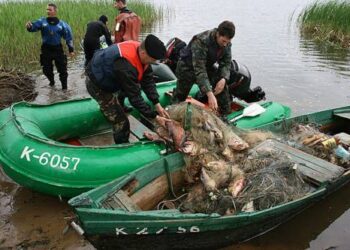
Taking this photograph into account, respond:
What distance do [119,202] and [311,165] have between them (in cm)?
252

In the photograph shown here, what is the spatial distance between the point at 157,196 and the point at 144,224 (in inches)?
38.6

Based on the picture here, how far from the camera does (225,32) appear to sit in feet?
16.3

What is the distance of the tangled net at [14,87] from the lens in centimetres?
785

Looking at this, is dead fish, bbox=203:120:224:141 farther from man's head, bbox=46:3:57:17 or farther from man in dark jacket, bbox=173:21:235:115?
man's head, bbox=46:3:57:17

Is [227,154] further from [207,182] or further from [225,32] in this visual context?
[225,32]

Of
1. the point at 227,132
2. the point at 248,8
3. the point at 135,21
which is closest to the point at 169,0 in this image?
the point at 248,8

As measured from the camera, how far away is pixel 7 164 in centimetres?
442

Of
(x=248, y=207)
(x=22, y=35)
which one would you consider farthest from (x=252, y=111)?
(x=22, y=35)

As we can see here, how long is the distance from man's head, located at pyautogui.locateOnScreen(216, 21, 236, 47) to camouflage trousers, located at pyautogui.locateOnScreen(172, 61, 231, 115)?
779 mm

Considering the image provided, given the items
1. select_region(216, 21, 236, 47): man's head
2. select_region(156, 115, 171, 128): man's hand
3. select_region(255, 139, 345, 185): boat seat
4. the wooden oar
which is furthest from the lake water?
select_region(216, 21, 236, 47): man's head

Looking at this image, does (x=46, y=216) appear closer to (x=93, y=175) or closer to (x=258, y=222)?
(x=93, y=175)

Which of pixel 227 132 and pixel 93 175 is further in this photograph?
pixel 227 132

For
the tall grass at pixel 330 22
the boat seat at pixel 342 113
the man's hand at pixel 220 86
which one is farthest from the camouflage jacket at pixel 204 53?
the tall grass at pixel 330 22

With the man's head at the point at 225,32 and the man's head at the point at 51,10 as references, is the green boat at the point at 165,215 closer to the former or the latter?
the man's head at the point at 225,32
